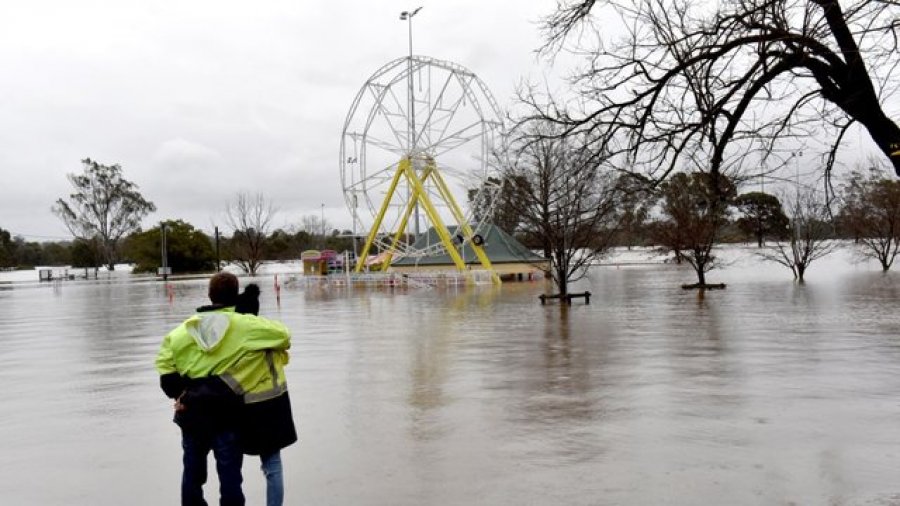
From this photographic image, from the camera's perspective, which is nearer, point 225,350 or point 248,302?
point 225,350

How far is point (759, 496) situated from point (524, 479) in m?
1.56

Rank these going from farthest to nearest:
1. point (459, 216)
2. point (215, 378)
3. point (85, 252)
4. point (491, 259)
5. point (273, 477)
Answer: point (85, 252) → point (491, 259) → point (459, 216) → point (273, 477) → point (215, 378)

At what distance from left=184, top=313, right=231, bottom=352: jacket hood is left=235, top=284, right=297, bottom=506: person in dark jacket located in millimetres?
185

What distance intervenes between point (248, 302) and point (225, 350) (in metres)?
0.33

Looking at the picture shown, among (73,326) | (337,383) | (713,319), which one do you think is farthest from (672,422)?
(73,326)

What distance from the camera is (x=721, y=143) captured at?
21.1ft

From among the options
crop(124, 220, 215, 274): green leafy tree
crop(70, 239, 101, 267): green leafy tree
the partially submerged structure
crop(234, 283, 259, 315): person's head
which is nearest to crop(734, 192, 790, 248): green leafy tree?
the partially submerged structure

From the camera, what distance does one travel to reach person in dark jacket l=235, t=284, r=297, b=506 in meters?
4.40

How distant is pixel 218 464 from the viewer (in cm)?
443

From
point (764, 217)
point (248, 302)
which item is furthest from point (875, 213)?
point (248, 302)

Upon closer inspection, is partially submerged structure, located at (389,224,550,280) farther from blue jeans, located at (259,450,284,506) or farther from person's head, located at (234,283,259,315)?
blue jeans, located at (259,450,284,506)

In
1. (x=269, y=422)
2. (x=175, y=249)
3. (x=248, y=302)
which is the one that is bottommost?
(x=269, y=422)

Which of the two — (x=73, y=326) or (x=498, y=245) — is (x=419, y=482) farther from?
(x=498, y=245)

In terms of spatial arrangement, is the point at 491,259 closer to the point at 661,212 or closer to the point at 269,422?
the point at 661,212
